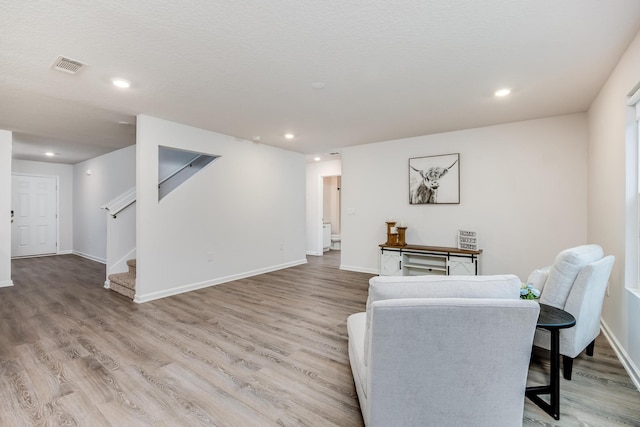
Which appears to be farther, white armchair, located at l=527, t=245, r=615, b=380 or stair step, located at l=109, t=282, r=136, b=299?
stair step, located at l=109, t=282, r=136, b=299

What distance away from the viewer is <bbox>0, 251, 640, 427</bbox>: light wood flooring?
1.72 meters

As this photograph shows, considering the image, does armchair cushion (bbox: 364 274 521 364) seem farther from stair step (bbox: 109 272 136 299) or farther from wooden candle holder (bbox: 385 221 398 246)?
stair step (bbox: 109 272 136 299)

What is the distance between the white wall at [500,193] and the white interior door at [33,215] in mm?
7937

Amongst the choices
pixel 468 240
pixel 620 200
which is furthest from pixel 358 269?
pixel 620 200

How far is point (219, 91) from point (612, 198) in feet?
12.9

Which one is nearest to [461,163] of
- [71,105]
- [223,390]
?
[223,390]

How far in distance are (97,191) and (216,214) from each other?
407cm

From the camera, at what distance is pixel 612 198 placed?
8.76 feet

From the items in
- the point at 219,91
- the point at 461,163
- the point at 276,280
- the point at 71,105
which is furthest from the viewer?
the point at 276,280

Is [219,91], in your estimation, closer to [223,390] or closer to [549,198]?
Answer: [223,390]

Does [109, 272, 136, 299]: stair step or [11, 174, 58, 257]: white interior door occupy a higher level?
[11, 174, 58, 257]: white interior door

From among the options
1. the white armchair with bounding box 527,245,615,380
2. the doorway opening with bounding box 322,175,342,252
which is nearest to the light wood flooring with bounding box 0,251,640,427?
the white armchair with bounding box 527,245,615,380

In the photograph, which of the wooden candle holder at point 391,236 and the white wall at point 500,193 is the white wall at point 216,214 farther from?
the wooden candle holder at point 391,236

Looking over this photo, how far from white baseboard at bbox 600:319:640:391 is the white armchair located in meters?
0.33
